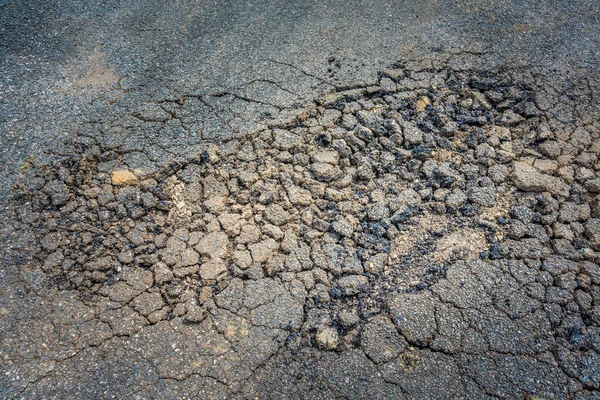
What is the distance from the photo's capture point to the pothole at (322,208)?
2861 mm

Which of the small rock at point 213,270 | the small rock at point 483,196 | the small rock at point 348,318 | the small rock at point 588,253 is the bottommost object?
the small rock at point 348,318

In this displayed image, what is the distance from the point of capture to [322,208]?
3146 millimetres

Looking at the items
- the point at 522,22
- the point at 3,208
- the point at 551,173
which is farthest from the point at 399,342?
the point at 522,22

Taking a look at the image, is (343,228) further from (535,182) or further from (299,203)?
(535,182)

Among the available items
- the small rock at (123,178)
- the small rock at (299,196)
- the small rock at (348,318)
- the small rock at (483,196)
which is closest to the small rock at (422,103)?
the small rock at (483,196)

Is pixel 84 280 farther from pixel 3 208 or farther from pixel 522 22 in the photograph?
pixel 522 22

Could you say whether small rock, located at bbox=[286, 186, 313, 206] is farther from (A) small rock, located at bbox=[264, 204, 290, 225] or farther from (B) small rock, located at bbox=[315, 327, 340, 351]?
(B) small rock, located at bbox=[315, 327, 340, 351]

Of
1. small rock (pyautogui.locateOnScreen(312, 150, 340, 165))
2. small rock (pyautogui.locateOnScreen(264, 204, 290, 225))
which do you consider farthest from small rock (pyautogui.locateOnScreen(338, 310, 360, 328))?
small rock (pyautogui.locateOnScreen(312, 150, 340, 165))

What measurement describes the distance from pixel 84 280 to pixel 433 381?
2.13 meters

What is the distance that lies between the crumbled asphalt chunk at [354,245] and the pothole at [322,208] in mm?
12

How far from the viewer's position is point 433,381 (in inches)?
98.8

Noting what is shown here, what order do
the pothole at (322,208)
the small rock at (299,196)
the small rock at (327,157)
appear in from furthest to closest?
the small rock at (327,157) → the small rock at (299,196) → the pothole at (322,208)

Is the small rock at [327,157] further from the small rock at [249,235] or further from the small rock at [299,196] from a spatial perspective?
the small rock at [249,235]

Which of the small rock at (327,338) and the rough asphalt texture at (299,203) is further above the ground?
the rough asphalt texture at (299,203)
